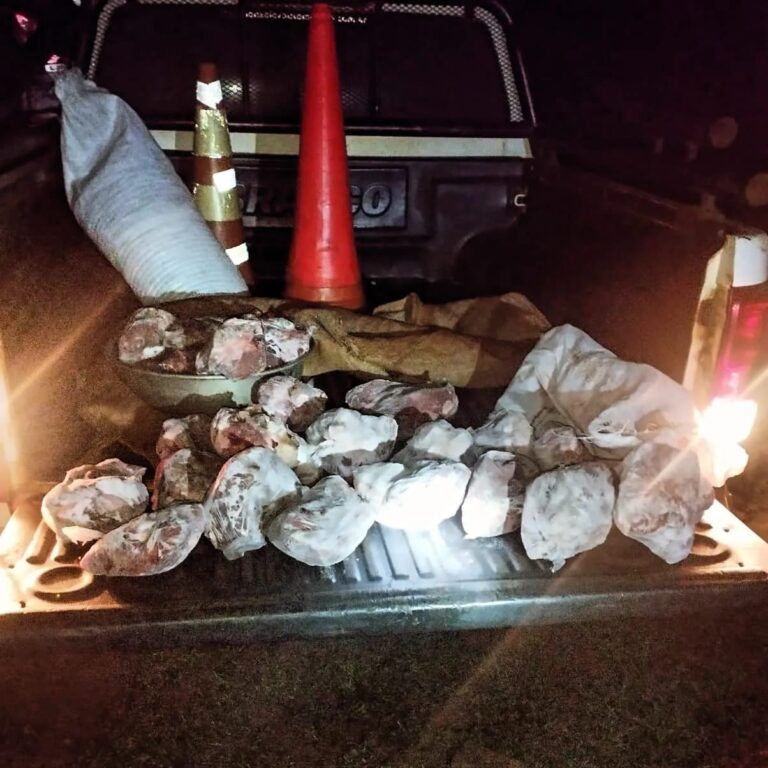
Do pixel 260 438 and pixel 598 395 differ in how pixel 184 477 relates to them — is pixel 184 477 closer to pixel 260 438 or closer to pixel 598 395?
pixel 260 438

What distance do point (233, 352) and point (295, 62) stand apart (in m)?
1.67

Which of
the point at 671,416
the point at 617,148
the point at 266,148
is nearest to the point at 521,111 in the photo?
the point at 617,148

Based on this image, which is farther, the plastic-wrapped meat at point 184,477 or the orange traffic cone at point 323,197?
the orange traffic cone at point 323,197

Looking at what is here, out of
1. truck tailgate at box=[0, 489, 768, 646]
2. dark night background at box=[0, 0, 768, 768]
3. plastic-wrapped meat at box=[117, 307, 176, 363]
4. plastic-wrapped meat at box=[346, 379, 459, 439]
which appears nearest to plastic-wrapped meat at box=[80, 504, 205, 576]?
truck tailgate at box=[0, 489, 768, 646]

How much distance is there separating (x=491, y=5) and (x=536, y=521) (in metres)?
2.51

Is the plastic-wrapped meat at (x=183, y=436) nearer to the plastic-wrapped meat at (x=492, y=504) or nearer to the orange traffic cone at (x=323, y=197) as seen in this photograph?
the plastic-wrapped meat at (x=492, y=504)

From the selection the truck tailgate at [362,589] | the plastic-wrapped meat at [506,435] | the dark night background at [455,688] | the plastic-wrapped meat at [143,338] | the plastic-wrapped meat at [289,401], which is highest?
the plastic-wrapped meat at [143,338]

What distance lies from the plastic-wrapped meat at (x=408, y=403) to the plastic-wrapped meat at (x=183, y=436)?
0.43 metres

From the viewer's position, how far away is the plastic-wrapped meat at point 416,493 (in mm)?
1741

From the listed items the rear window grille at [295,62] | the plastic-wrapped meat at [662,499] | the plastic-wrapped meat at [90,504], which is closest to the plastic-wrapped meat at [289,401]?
the plastic-wrapped meat at [90,504]

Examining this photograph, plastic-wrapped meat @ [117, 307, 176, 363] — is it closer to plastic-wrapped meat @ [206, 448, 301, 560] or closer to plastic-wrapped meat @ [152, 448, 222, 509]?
plastic-wrapped meat @ [152, 448, 222, 509]

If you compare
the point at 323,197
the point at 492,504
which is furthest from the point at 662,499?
the point at 323,197

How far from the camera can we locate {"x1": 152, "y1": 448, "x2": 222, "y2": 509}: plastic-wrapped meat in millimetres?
1777

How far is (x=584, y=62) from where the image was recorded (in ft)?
10.2
